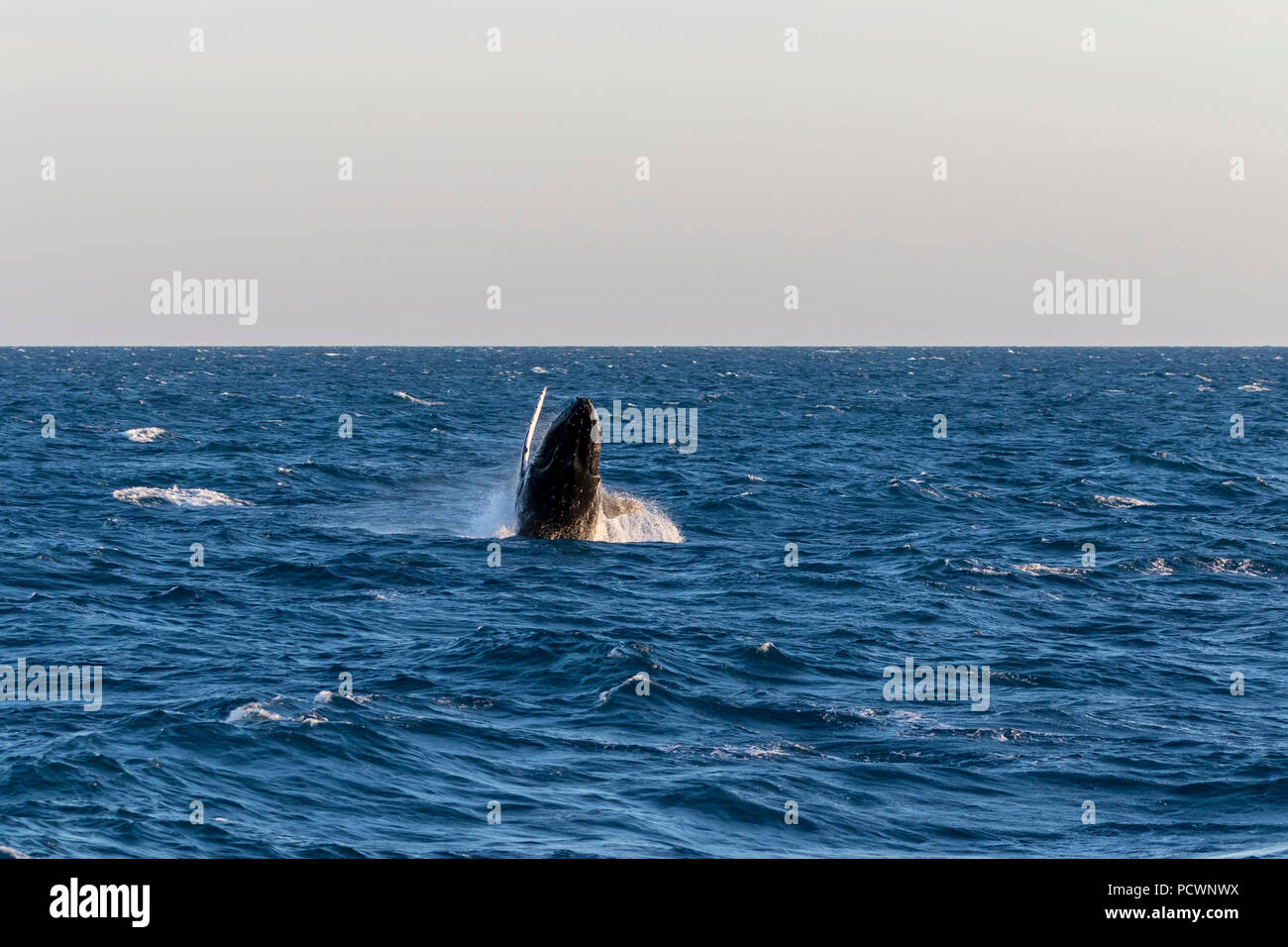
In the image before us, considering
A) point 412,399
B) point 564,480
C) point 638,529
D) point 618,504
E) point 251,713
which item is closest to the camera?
point 251,713

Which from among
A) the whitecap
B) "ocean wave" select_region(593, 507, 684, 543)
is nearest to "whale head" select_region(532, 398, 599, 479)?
"ocean wave" select_region(593, 507, 684, 543)

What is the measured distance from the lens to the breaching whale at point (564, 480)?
26328 millimetres

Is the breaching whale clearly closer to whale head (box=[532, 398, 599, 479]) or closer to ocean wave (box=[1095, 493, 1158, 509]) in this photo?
whale head (box=[532, 398, 599, 479])

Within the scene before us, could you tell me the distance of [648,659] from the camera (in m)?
19.3

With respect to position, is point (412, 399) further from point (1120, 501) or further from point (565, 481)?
point (565, 481)

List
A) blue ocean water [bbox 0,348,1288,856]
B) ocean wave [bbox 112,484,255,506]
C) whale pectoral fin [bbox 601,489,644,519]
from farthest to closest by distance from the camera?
1. ocean wave [bbox 112,484,255,506]
2. whale pectoral fin [bbox 601,489,644,519]
3. blue ocean water [bbox 0,348,1288,856]

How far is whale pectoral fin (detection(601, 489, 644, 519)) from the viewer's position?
33000mm

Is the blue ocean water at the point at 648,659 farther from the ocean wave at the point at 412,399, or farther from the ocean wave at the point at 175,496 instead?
the ocean wave at the point at 412,399

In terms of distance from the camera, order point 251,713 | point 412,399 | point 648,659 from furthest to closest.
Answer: point 412,399 < point 648,659 < point 251,713

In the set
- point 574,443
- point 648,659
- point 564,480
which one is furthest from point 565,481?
point 648,659

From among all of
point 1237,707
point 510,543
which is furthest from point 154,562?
point 1237,707

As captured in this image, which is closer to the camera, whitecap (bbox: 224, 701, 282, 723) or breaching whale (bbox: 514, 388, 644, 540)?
whitecap (bbox: 224, 701, 282, 723)

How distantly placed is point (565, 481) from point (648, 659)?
9.19 meters
